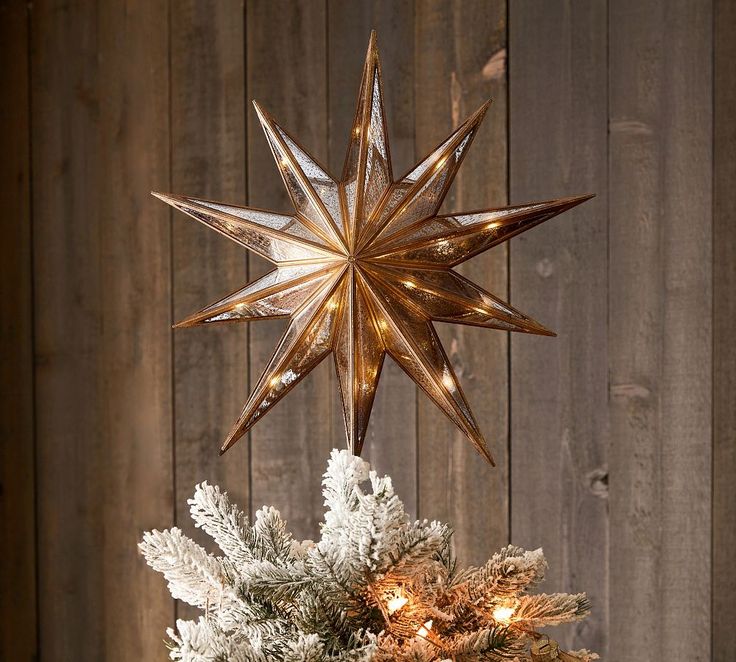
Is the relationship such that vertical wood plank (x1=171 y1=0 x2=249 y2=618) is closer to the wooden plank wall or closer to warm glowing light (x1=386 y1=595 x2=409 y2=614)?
the wooden plank wall

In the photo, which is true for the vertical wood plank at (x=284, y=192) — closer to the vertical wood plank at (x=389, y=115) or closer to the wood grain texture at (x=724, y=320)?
the vertical wood plank at (x=389, y=115)

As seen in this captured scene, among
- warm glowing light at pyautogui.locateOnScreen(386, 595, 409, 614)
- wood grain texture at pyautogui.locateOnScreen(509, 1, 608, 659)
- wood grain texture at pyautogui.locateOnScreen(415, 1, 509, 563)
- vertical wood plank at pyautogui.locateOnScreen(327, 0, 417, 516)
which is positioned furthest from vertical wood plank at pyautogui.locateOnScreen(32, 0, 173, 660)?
warm glowing light at pyautogui.locateOnScreen(386, 595, 409, 614)

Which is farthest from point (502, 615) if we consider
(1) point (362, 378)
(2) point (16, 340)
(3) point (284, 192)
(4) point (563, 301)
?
(2) point (16, 340)

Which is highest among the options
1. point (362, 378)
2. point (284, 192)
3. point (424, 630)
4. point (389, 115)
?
point (389, 115)

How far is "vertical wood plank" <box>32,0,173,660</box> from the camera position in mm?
1502

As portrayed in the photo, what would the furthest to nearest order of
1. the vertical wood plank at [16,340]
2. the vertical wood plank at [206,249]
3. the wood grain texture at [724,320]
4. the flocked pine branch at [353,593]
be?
the vertical wood plank at [16,340], the vertical wood plank at [206,249], the wood grain texture at [724,320], the flocked pine branch at [353,593]

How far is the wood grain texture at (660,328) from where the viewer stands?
47.8 inches

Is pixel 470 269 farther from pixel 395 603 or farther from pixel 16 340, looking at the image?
pixel 16 340

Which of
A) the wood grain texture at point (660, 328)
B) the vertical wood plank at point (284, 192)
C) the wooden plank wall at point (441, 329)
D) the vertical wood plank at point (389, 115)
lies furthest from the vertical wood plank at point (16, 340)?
the wood grain texture at point (660, 328)

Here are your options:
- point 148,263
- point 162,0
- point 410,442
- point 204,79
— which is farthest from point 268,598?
point 162,0

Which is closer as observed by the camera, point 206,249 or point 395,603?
point 395,603

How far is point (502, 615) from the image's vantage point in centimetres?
66

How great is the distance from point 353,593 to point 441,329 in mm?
768

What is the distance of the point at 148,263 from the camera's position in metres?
1.50
